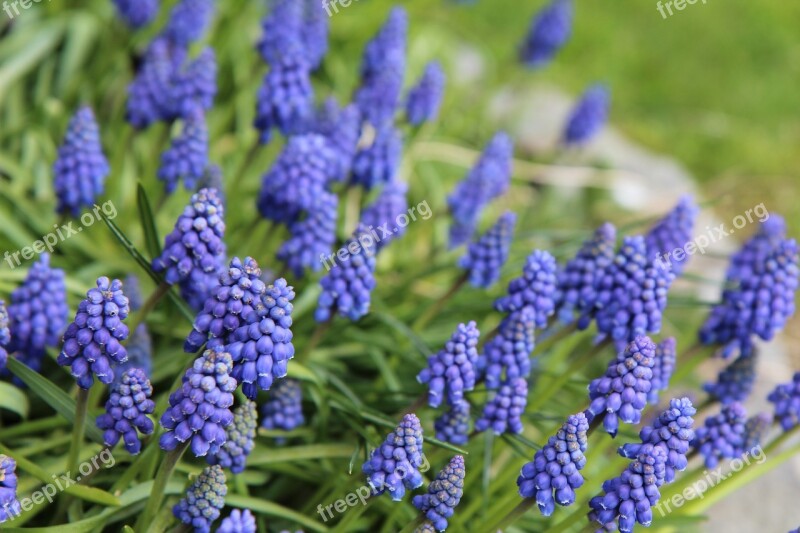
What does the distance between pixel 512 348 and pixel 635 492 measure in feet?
3.10

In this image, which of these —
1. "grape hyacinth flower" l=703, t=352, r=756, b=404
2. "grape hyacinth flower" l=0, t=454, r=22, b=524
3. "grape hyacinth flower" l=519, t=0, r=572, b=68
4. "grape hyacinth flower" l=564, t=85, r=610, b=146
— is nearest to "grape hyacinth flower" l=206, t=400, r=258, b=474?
"grape hyacinth flower" l=0, t=454, r=22, b=524

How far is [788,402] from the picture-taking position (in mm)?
4164

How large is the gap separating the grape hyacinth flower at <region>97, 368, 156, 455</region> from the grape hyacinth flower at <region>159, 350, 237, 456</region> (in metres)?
0.22

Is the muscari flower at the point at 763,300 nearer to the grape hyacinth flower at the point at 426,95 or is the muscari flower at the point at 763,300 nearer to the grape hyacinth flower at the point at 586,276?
the grape hyacinth flower at the point at 586,276

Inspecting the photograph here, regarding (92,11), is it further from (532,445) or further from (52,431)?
(532,445)

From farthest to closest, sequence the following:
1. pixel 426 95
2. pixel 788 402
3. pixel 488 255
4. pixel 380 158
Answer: pixel 426 95 < pixel 380 158 < pixel 488 255 < pixel 788 402

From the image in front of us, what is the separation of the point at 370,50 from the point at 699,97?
6.28 m

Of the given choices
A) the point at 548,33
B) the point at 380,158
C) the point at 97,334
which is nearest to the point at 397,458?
the point at 97,334

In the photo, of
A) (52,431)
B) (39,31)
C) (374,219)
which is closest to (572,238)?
(374,219)

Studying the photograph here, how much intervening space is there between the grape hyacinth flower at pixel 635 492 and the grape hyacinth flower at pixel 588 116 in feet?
16.3

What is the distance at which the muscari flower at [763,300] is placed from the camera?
423 centimetres

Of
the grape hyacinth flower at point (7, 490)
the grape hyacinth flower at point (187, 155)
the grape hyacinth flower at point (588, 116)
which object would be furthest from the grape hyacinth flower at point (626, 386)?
the grape hyacinth flower at point (588, 116)

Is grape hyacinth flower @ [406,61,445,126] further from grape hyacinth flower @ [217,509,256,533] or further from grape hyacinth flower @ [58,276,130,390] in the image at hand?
grape hyacinth flower @ [217,509,256,533]

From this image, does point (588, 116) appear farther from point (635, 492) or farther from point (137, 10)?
point (635, 492)
